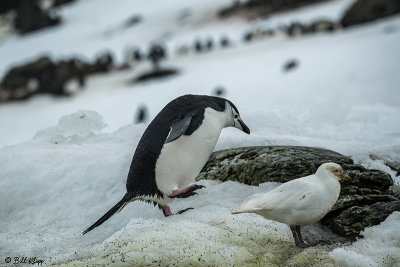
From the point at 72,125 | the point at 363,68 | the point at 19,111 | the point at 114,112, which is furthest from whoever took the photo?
the point at 19,111

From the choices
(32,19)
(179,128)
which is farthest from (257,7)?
(179,128)

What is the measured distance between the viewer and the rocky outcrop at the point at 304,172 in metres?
3.13

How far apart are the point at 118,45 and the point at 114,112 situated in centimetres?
1141

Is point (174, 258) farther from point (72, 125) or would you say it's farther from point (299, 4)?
point (299, 4)

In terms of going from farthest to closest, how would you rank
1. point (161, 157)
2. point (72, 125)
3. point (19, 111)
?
point (19, 111), point (72, 125), point (161, 157)

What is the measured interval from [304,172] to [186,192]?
0.83 metres

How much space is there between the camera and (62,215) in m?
3.65

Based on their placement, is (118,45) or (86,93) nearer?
(86,93)

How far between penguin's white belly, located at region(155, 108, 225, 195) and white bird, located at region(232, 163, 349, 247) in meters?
0.64

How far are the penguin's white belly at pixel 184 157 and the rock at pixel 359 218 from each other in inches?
36.9

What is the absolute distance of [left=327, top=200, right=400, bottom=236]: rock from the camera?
296 cm

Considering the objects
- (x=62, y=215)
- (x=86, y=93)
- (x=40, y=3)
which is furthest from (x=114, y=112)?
(x=40, y=3)
